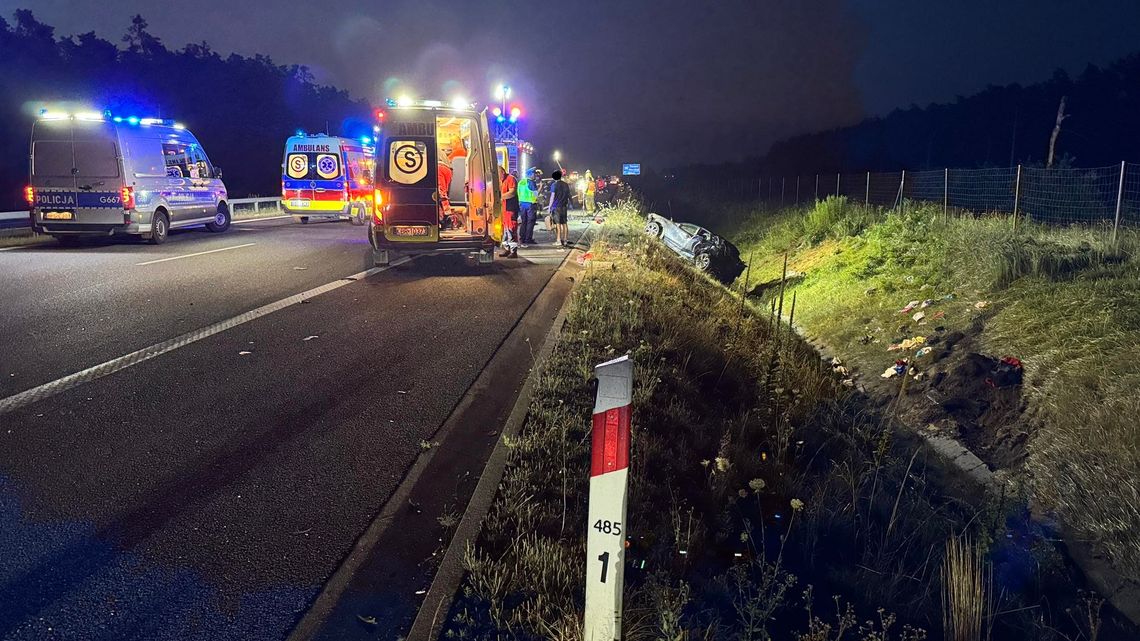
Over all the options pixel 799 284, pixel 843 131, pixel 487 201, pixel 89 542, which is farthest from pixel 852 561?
pixel 843 131

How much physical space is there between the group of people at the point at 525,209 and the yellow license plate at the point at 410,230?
2169 mm

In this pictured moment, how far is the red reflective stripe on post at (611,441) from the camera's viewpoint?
8.04 feet

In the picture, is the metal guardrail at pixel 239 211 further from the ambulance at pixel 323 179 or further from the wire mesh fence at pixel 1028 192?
the wire mesh fence at pixel 1028 192

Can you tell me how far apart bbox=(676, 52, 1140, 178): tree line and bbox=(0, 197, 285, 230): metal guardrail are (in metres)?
39.1

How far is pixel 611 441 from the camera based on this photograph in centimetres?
247

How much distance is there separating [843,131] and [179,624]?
9071 cm

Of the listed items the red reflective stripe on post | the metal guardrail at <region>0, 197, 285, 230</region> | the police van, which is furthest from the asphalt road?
the metal guardrail at <region>0, 197, 285, 230</region>

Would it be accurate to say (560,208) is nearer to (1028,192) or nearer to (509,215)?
(509,215)

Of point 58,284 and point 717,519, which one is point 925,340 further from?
point 58,284

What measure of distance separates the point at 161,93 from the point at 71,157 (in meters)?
40.1

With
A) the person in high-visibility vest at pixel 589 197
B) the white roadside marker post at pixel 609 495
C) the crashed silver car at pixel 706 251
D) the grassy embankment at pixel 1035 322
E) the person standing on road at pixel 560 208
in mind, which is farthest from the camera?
the person in high-visibility vest at pixel 589 197

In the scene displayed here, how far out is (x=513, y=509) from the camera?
12.0 ft

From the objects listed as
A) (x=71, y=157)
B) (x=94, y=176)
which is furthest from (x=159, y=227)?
(x=71, y=157)

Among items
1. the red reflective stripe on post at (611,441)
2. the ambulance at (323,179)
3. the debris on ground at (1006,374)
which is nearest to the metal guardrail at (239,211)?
the ambulance at (323,179)
